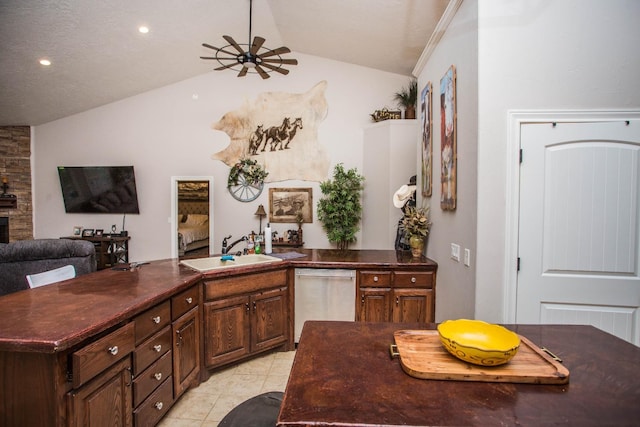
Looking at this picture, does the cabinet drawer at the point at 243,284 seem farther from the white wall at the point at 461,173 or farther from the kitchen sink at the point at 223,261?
the white wall at the point at 461,173

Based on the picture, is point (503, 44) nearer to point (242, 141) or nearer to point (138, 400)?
point (138, 400)

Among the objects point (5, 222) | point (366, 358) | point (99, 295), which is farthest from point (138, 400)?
point (5, 222)

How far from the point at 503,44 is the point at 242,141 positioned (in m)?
4.23

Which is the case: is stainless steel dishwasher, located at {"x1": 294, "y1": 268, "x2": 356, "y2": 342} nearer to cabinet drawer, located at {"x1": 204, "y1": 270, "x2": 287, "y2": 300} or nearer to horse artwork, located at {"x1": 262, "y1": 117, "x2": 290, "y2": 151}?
cabinet drawer, located at {"x1": 204, "y1": 270, "x2": 287, "y2": 300}

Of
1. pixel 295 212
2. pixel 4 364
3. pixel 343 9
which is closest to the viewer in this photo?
pixel 4 364

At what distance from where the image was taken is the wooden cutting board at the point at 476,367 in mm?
970

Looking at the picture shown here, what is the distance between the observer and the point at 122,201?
571 cm

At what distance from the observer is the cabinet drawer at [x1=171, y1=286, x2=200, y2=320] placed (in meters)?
2.19

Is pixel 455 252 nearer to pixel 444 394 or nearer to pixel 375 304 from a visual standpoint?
pixel 375 304

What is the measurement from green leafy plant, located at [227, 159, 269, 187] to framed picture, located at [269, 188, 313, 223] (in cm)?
29

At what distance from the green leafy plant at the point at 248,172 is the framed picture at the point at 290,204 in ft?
0.94

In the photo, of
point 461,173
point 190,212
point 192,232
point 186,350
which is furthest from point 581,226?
point 192,232

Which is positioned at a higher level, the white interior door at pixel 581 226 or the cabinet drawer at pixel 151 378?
the white interior door at pixel 581 226

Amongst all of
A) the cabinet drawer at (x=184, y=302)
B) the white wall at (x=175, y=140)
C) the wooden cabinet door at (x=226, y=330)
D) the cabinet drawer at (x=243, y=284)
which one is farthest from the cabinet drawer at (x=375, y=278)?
the white wall at (x=175, y=140)
